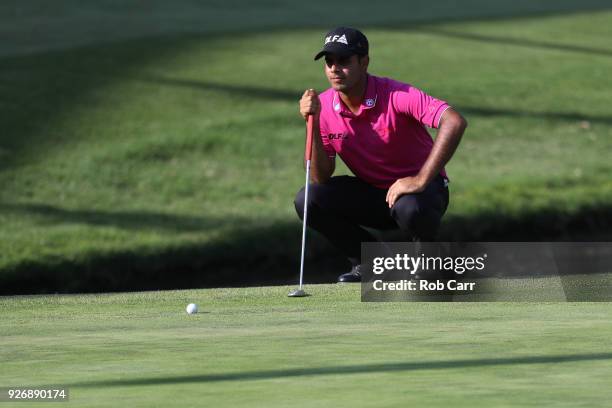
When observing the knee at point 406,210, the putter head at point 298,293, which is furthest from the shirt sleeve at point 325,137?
the putter head at point 298,293

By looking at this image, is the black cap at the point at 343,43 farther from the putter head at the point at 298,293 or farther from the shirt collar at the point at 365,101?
the putter head at the point at 298,293

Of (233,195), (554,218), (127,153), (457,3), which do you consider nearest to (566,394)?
(554,218)

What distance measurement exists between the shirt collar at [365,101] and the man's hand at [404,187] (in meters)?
0.43

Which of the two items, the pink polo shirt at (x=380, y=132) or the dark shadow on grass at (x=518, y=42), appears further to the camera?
the dark shadow on grass at (x=518, y=42)

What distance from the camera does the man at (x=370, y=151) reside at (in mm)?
6734

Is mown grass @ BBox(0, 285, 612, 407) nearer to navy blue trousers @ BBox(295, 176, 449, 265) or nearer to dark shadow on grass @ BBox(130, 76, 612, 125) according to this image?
navy blue trousers @ BBox(295, 176, 449, 265)

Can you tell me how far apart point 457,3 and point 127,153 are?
11.0 metres

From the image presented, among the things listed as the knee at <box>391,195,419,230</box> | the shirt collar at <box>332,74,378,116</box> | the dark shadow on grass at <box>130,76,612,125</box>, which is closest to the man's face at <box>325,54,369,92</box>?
the shirt collar at <box>332,74,378,116</box>

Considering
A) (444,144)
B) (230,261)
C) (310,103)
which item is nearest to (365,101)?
(310,103)

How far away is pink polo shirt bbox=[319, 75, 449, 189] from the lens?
6.97 meters

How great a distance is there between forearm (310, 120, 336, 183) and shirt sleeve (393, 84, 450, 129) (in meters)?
0.45

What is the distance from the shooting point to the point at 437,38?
19062 millimetres

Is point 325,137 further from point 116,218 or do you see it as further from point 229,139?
point 229,139

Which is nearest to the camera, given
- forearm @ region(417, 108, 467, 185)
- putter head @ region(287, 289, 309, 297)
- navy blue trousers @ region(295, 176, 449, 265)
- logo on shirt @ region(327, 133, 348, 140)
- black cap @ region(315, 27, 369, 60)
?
putter head @ region(287, 289, 309, 297)
